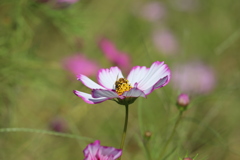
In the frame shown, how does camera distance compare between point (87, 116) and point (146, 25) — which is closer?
point (87, 116)

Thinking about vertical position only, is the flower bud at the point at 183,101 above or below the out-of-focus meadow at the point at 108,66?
→ above

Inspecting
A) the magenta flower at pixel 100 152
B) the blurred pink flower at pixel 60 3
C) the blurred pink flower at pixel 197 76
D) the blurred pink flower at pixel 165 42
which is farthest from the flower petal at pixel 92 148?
the blurred pink flower at pixel 165 42

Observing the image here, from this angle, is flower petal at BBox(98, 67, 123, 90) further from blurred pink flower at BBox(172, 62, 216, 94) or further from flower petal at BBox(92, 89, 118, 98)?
blurred pink flower at BBox(172, 62, 216, 94)

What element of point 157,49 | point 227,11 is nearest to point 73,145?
point 157,49

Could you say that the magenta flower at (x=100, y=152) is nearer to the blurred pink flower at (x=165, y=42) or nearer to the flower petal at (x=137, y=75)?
the flower petal at (x=137, y=75)

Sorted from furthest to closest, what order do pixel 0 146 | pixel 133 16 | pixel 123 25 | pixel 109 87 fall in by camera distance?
pixel 133 16, pixel 123 25, pixel 0 146, pixel 109 87

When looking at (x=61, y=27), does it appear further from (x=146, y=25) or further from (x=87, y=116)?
(x=146, y=25)
